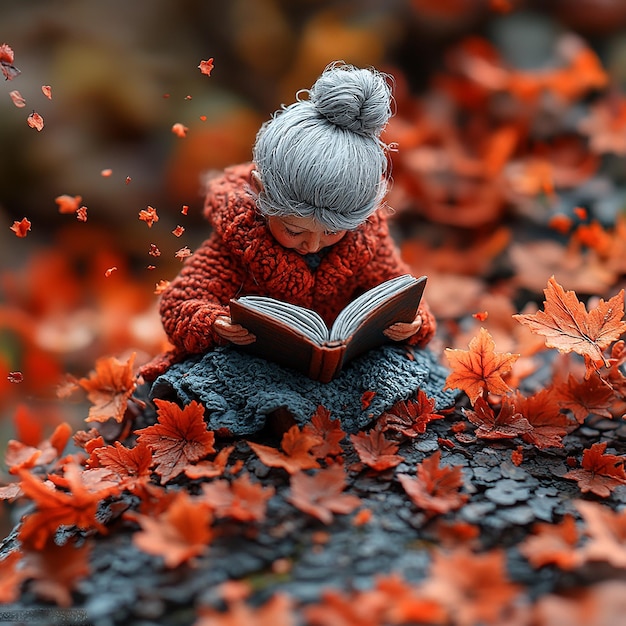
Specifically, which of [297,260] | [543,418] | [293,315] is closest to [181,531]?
[293,315]

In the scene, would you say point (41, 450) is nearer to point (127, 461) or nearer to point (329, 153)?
point (127, 461)

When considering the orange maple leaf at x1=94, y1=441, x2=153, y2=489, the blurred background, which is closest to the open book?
the orange maple leaf at x1=94, y1=441, x2=153, y2=489

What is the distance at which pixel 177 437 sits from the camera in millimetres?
1032

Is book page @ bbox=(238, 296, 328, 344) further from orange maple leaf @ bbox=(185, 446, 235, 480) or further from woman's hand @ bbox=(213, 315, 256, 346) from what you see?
orange maple leaf @ bbox=(185, 446, 235, 480)

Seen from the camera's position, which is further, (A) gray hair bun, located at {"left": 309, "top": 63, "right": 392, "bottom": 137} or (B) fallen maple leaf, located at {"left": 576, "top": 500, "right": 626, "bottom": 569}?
(A) gray hair bun, located at {"left": 309, "top": 63, "right": 392, "bottom": 137}

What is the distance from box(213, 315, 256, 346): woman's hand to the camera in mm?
1043

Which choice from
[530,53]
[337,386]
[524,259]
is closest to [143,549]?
[337,386]

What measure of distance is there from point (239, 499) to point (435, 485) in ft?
0.82

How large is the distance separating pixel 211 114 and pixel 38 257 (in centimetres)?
57

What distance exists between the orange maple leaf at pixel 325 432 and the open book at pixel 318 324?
2.5 inches

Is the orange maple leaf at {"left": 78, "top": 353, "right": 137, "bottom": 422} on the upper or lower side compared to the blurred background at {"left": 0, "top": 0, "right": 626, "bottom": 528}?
lower

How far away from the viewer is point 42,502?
91 cm

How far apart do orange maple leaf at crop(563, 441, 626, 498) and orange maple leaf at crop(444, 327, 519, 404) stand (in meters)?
0.14

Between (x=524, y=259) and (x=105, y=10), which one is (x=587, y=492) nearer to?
(x=524, y=259)
